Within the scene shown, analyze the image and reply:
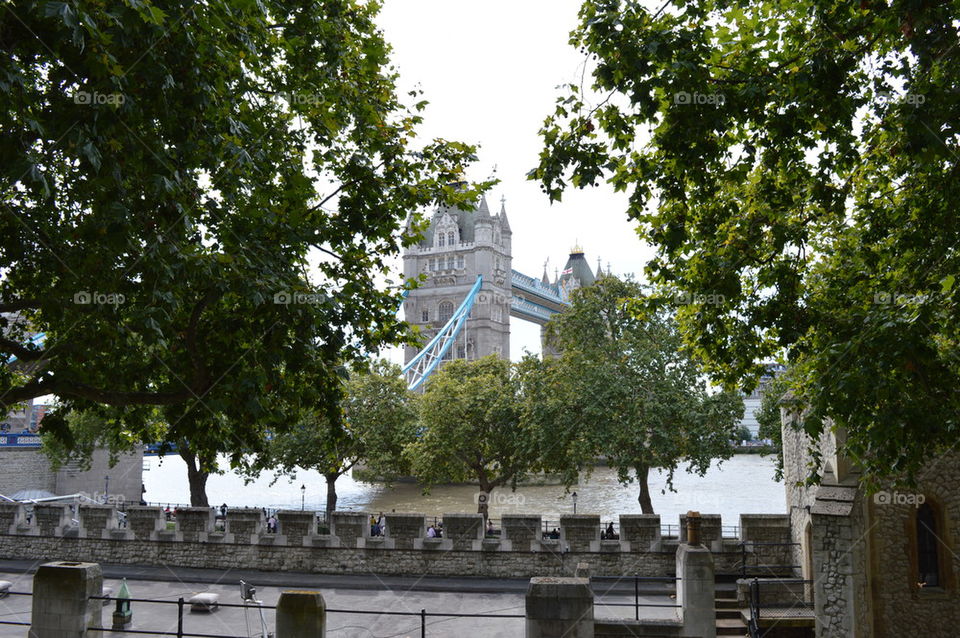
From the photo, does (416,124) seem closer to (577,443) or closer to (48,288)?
(48,288)

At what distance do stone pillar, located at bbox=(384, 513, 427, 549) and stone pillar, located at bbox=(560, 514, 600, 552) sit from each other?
10.7ft

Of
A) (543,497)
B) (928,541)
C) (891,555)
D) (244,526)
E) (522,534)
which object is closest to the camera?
(891,555)

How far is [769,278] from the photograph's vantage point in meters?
9.91

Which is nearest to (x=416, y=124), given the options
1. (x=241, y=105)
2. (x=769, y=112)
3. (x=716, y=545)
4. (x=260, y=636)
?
(x=241, y=105)

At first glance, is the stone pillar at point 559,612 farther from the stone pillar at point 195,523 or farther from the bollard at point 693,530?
the stone pillar at point 195,523

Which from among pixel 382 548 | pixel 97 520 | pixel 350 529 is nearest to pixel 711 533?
pixel 382 548

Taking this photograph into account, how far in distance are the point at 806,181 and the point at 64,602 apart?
381 inches

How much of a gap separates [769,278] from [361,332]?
5.08 m

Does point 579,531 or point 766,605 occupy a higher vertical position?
point 579,531

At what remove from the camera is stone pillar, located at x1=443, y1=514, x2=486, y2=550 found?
1834 centimetres

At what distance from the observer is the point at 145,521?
1986 centimetres

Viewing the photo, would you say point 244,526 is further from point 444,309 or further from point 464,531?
point 444,309

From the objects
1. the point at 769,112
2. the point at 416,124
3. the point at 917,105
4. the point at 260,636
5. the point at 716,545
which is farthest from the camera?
the point at 716,545

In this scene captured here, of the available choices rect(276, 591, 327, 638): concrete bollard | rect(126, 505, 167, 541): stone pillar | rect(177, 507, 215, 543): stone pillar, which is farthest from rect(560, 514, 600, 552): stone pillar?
rect(276, 591, 327, 638): concrete bollard
